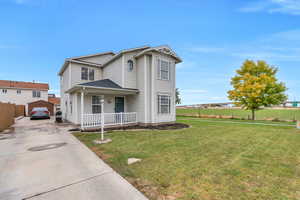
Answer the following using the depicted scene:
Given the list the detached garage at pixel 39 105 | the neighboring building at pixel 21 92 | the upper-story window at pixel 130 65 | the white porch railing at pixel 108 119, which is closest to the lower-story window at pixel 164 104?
the white porch railing at pixel 108 119

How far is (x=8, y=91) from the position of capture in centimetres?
2305

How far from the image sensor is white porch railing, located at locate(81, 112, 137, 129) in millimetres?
9043

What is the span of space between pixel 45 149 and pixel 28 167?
1.70 m

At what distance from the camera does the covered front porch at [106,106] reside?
9.51 metres

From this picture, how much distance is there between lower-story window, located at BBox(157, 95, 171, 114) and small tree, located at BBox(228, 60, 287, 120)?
9.40 meters

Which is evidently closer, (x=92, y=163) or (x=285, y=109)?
(x=92, y=163)

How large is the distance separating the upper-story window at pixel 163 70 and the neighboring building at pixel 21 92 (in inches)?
958

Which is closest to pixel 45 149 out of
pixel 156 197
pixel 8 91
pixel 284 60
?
pixel 156 197

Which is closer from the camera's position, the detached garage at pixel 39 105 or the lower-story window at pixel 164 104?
the lower-story window at pixel 164 104

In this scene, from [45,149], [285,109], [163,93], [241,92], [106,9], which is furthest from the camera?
[285,109]

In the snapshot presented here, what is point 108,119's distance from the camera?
10672mm

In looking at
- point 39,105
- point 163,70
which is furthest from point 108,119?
point 39,105

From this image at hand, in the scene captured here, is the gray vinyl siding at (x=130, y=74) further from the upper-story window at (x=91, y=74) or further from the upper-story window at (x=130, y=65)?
the upper-story window at (x=91, y=74)

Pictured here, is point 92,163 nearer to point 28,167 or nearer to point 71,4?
point 28,167
